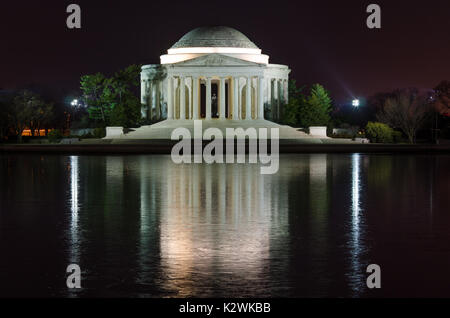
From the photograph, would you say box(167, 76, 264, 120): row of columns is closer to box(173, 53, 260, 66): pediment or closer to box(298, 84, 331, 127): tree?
box(173, 53, 260, 66): pediment

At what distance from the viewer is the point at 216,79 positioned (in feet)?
443

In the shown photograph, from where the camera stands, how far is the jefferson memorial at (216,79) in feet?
417

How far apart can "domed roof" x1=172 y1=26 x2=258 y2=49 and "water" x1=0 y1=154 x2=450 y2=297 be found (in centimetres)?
9905

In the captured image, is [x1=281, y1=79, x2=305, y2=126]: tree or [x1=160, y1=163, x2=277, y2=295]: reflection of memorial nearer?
[x1=160, y1=163, x2=277, y2=295]: reflection of memorial

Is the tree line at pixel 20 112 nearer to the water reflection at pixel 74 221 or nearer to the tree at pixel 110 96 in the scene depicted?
the tree at pixel 110 96

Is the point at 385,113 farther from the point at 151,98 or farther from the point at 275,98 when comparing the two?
the point at 151,98

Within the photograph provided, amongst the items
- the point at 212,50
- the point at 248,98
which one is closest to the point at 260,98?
the point at 248,98

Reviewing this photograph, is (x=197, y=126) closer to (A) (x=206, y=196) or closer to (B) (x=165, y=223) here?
(A) (x=206, y=196)

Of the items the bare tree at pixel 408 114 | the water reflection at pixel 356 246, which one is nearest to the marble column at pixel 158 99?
the bare tree at pixel 408 114

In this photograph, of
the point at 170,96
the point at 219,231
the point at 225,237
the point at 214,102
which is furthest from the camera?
the point at 214,102

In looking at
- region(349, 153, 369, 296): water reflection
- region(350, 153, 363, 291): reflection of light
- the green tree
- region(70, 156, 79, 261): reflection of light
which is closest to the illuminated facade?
the green tree

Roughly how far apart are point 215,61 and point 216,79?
8333 mm

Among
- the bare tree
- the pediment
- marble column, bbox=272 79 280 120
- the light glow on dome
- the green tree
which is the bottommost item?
the green tree

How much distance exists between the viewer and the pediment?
127 metres
